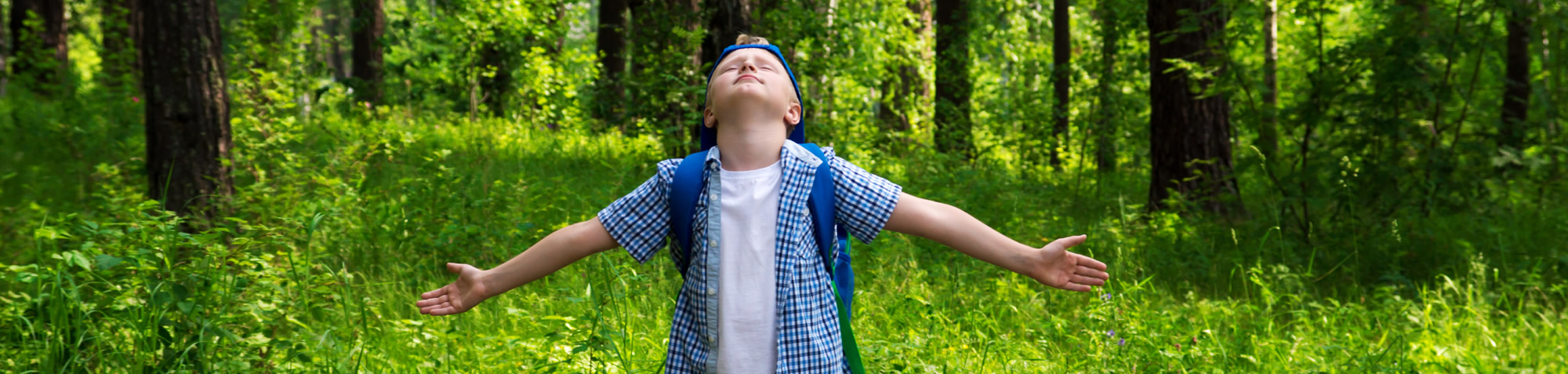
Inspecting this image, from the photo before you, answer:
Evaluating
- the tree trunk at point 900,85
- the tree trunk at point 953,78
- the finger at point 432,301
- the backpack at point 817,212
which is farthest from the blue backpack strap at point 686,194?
the tree trunk at point 900,85

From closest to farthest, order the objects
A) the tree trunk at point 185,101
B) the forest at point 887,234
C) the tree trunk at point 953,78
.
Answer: the forest at point 887,234
the tree trunk at point 185,101
the tree trunk at point 953,78

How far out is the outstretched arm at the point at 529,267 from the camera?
221 centimetres

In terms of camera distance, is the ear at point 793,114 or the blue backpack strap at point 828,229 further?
the ear at point 793,114

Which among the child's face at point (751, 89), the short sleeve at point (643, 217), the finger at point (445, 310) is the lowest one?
the finger at point (445, 310)

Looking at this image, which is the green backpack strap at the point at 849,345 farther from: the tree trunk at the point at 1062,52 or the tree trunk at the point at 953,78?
the tree trunk at the point at 1062,52

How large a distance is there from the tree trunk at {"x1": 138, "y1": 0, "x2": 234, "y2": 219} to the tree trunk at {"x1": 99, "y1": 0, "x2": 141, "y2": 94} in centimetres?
474

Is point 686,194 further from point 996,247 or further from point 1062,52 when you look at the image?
point 1062,52

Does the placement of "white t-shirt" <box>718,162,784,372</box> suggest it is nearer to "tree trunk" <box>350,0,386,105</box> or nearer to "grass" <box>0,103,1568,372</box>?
"grass" <box>0,103,1568,372</box>

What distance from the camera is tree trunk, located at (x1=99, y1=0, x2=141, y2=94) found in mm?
9297

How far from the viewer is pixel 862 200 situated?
217 cm

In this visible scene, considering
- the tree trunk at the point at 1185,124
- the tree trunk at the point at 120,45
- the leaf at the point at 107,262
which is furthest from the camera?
the tree trunk at the point at 120,45

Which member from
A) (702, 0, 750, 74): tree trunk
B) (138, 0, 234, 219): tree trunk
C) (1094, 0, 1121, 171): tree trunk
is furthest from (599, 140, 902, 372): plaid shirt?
(1094, 0, 1121, 171): tree trunk

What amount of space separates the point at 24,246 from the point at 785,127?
15.1ft

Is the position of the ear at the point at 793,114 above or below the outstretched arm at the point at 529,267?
above
